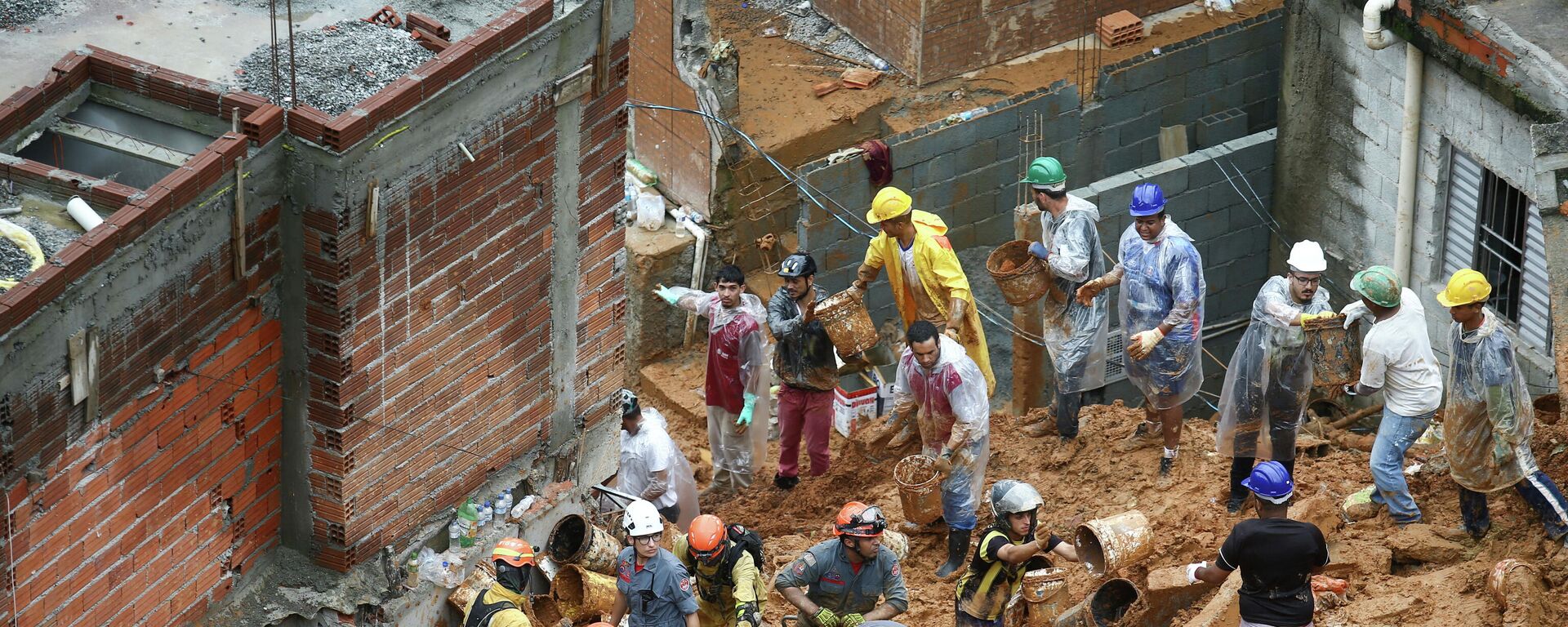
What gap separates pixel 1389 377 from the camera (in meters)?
10.9

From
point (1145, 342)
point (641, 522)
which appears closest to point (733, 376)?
point (1145, 342)

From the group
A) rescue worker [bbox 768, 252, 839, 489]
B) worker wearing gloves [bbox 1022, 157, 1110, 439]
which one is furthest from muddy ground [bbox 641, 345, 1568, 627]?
worker wearing gloves [bbox 1022, 157, 1110, 439]

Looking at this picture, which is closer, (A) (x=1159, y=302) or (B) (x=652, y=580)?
(B) (x=652, y=580)

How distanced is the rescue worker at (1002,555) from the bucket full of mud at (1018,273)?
2060 mm

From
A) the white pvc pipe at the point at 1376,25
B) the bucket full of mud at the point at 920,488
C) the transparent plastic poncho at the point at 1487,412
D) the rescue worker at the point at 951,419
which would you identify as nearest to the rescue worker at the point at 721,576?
the bucket full of mud at the point at 920,488

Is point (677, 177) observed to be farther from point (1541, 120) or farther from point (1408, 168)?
point (1541, 120)

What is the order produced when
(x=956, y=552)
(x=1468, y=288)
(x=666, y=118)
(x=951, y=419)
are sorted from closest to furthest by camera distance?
(x=1468, y=288)
(x=951, y=419)
(x=956, y=552)
(x=666, y=118)

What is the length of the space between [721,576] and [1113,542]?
2038mm

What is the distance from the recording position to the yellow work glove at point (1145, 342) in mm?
11703

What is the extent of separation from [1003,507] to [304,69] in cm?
412

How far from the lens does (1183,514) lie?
1188 cm

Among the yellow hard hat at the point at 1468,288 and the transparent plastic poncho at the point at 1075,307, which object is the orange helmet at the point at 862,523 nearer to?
the transparent plastic poncho at the point at 1075,307

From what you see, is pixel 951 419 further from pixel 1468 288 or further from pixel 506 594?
pixel 1468 288

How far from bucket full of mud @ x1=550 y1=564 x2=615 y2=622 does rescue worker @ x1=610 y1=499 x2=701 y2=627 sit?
2.98 ft
